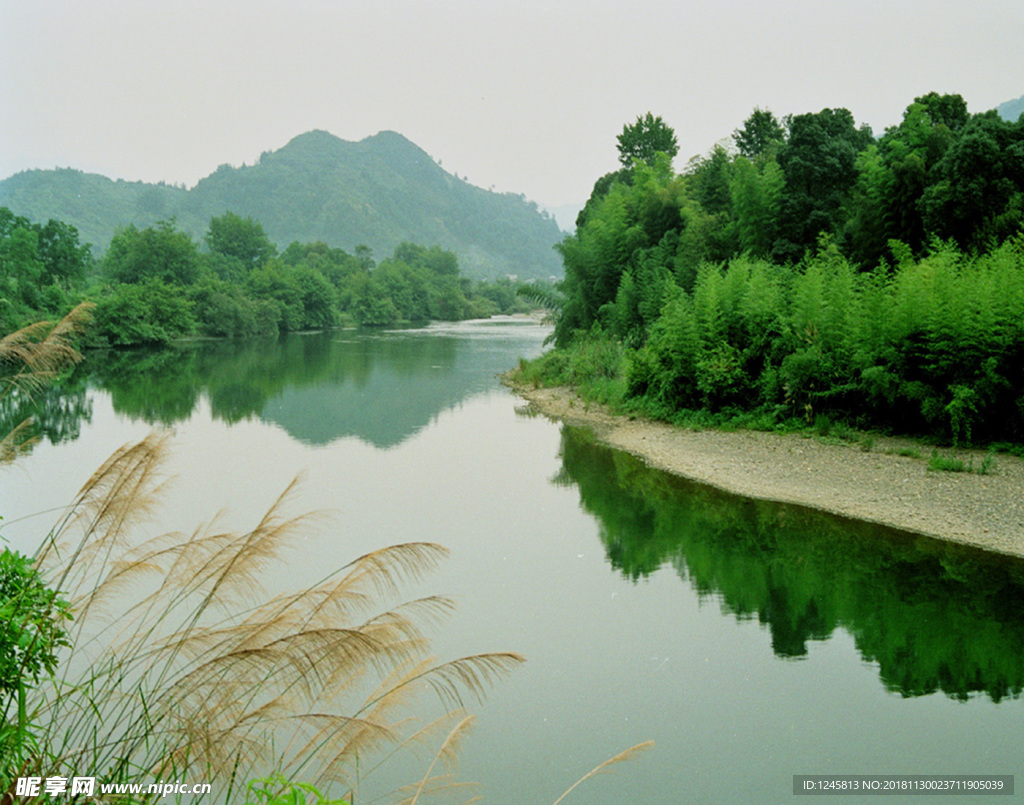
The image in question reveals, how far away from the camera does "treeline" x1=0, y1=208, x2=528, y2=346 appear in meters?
28.0

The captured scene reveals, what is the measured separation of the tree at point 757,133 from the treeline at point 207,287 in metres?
19.6

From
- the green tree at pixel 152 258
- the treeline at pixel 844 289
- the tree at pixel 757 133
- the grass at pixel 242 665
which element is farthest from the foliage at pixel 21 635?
the green tree at pixel 152 258

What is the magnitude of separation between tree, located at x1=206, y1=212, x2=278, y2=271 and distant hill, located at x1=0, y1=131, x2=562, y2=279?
49.5 feet

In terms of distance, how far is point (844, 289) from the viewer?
1241 centimetres

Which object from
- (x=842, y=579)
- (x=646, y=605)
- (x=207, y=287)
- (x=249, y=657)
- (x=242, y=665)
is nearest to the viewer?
(x=249, y=657)

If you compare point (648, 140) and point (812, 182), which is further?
point (648, 140)

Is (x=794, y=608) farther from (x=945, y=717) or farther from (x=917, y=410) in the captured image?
(x=917, y=410)

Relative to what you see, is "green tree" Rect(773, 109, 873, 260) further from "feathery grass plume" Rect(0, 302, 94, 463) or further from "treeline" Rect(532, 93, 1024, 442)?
"feathery grass plume" Rect(0, 302, 94, 463)

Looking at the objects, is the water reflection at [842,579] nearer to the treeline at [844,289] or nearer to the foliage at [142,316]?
the treeline at [844,289]

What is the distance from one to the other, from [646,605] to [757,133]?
22.1 meters

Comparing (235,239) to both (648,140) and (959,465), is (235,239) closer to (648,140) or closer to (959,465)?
(648,140)

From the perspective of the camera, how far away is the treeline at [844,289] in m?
10.4

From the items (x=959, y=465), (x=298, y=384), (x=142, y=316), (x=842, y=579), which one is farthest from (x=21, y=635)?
(x=142, y=316)

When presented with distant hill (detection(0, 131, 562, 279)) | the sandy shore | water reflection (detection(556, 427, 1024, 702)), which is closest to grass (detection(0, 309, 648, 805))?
water reflection (detection(556, 427, 1024, 702))
